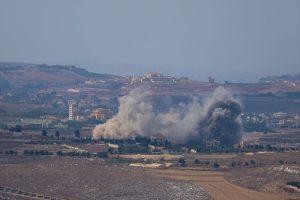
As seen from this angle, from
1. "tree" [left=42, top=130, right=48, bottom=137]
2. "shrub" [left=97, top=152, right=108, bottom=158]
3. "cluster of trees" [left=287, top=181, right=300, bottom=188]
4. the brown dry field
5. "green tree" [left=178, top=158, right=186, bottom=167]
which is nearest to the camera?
the brown dry field

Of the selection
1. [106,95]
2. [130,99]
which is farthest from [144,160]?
[106,95]

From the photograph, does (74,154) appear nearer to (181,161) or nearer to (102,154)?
(102,154)

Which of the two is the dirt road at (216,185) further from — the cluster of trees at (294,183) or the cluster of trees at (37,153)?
the cluster of trees at (37,153)

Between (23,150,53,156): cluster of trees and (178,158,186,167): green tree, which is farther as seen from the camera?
(23,150,53,156): cluster of trees

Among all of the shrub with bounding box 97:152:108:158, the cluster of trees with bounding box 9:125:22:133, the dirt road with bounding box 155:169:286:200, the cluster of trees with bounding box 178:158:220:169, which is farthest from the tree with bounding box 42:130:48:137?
the dirt road with bounding box 155:169:286:200

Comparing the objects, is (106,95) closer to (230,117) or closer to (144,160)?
(230,117)

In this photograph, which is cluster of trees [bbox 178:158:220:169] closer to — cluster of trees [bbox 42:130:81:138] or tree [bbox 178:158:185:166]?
tree [bbox 178:158:185:166]

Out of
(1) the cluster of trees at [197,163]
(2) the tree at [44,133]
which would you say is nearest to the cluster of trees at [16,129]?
(2) the tree at [44,133]

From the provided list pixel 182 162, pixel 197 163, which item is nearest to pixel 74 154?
pixel 182 162
